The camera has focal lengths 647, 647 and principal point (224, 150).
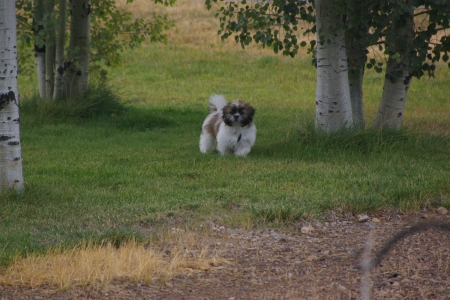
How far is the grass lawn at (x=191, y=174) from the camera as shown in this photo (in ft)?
20.7

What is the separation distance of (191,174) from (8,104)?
2.52m

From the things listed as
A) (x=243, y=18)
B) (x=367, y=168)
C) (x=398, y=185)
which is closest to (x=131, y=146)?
(x=243, y=18)

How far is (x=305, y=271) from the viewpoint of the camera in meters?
5.09

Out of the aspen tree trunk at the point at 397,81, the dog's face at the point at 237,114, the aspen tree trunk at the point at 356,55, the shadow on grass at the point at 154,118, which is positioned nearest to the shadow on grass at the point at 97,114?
the shadow on grass at the point at 154,118

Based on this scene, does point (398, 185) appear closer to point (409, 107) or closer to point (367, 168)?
point (367, 168)

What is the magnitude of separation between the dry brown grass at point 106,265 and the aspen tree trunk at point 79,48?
26.7ft

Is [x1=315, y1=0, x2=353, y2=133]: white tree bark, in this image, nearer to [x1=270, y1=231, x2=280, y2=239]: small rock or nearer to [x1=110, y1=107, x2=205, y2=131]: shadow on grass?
[x1=270, y1=231, x2=280, y2=239]: small rock

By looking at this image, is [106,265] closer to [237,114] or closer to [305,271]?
[305,271]

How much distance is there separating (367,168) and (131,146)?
158 inches

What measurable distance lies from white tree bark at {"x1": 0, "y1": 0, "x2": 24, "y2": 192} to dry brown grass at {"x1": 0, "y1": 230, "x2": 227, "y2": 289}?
1.80 m

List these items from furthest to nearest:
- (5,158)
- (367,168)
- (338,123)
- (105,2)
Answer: (105,2) → (338,123) → (367,168) → (5,158)

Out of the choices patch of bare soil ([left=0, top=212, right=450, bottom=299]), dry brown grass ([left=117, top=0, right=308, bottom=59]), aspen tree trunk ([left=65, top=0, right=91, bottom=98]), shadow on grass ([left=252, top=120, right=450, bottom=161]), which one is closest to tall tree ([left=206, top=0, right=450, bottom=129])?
shadow on grass ([left=252, top=120, right=450, bottom=161])

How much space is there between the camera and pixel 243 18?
10102 millimetres

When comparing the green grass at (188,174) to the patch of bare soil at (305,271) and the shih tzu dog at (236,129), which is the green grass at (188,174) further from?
the patch of bare soil at (305,271)
